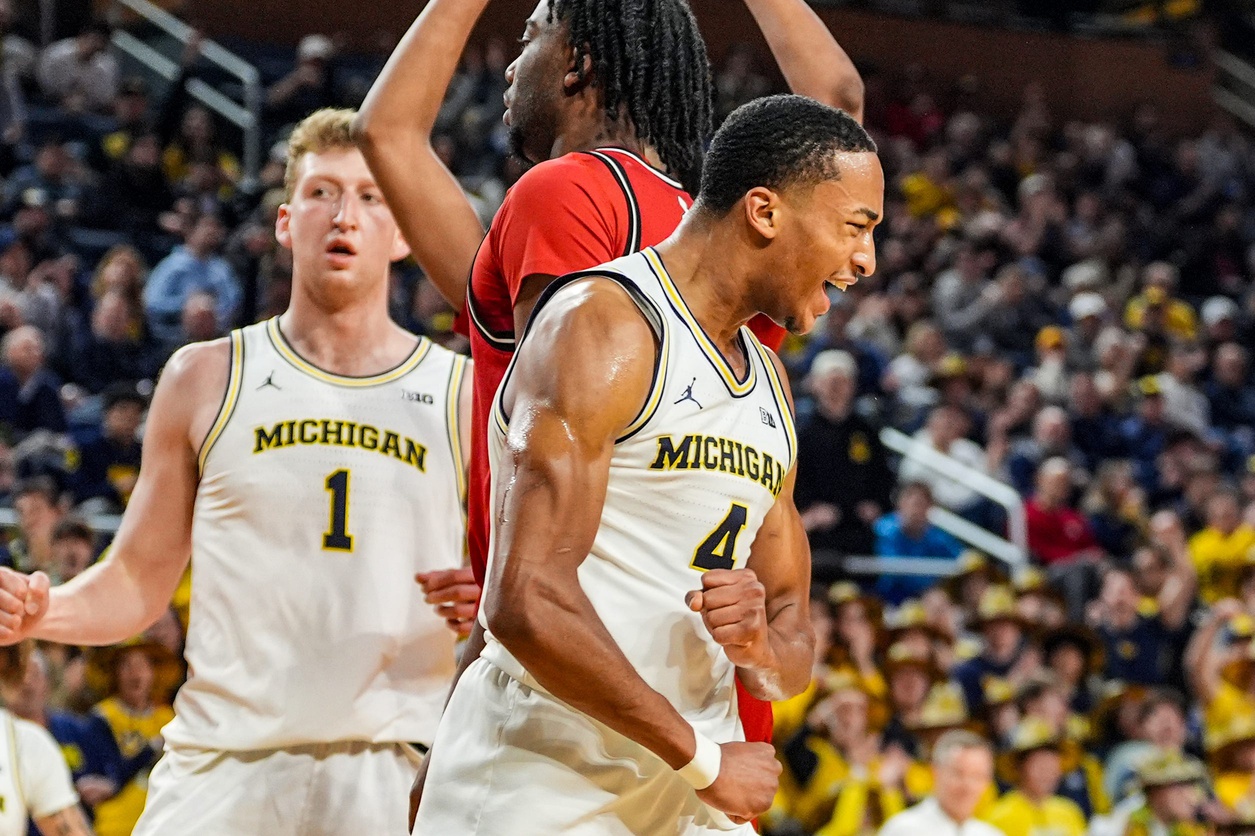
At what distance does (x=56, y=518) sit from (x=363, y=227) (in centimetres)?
479

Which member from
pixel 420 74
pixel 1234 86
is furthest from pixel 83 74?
pixel 1234 86

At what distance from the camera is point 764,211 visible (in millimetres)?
2773

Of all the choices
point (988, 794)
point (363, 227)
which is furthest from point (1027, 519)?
point (363, 227)

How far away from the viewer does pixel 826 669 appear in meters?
9.35

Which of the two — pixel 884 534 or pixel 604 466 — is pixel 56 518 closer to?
pixel 884 534

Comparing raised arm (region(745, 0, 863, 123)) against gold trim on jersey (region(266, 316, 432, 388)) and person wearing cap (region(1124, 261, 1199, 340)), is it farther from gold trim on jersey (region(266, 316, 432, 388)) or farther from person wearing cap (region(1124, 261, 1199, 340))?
person wearing cap (region(1124, 261, 1199, 340))

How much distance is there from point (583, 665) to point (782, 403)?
680 mm

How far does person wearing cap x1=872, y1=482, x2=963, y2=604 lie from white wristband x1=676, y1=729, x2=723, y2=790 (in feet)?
28.4

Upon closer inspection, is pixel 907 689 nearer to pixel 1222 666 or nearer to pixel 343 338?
pixel 1222 666

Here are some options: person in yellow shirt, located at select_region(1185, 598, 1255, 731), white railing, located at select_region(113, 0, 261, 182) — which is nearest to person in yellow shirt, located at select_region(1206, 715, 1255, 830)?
person in yellow shirt, located at select_region(1185, 598, 1255, 731)

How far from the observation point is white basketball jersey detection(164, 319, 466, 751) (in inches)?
154

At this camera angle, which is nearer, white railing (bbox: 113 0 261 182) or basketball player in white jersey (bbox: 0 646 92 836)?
basketball player in white jersey (bbox: 0 646 92 836)

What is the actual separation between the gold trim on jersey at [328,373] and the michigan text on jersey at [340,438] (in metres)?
0.12

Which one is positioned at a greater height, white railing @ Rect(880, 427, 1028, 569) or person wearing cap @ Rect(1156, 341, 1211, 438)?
white railing @ Rect(880, 427, 1028, 569)
